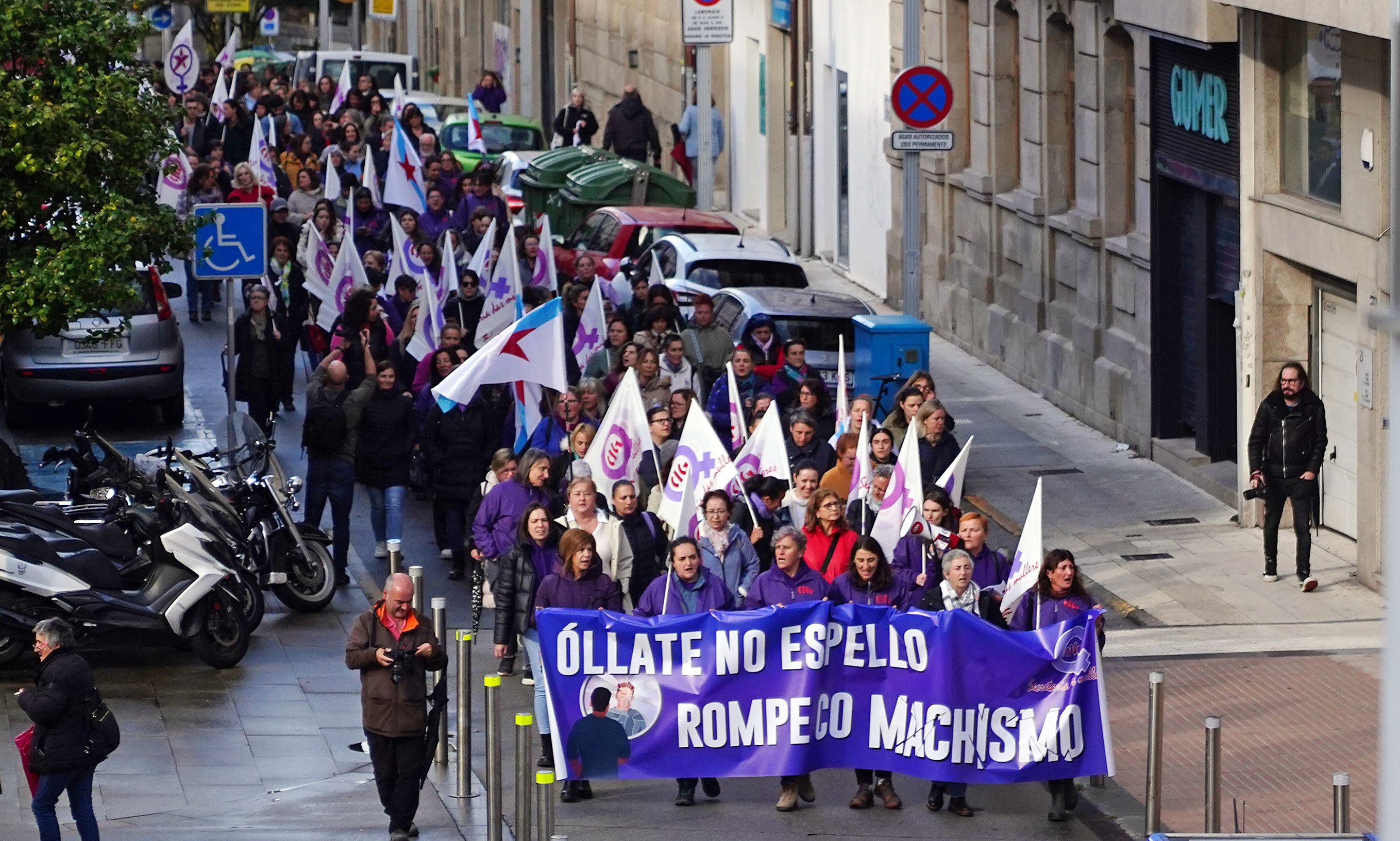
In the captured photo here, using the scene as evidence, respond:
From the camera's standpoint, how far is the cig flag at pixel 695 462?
14664 mm

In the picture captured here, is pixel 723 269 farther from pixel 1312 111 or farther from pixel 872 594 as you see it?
pixel 872 594

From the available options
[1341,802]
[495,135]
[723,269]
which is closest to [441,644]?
[1341,802]

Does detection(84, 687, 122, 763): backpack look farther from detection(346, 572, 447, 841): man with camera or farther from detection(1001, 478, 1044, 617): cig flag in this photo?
detection(1001, 478, 1044, 617): cig flag

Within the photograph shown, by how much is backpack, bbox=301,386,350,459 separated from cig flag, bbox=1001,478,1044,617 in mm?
6085

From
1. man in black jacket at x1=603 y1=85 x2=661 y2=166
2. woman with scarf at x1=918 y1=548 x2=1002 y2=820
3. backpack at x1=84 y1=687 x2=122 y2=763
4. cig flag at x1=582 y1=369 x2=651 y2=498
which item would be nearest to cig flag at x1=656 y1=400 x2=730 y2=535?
cig flag at x1=582 y1=369 x2=651 y2=498

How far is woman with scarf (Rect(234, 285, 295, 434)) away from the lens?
2048cm

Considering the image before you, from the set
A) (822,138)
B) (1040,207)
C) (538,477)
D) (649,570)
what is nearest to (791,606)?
(649,570)

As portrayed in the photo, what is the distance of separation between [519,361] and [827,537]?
3.81 m

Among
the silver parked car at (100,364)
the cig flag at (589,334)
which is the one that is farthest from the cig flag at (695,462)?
the silver parked car at (100,364)

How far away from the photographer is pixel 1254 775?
491 inches

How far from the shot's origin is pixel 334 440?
55.5 feet

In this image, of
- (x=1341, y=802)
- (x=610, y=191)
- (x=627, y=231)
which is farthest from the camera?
(x=610, y=191)

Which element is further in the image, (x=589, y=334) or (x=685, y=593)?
(x=589, y=334)

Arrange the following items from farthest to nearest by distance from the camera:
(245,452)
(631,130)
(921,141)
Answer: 1. (631,130)
2. (921,141)
3. (245,452)
